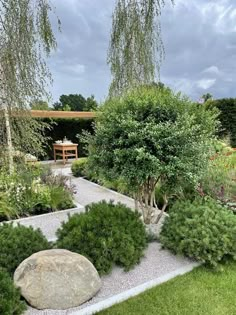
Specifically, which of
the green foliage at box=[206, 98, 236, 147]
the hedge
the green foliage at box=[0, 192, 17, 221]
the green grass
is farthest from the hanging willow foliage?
the green foliage at box=[206, 98, 236, 147]

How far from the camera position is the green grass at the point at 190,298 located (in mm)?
2453

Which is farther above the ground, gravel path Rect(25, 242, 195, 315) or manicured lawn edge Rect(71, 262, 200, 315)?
gravel path Rect(25, 242, 195, 315)

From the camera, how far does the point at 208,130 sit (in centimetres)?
366

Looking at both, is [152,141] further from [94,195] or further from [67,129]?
[67,129]

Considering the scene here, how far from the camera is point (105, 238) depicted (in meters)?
2.88

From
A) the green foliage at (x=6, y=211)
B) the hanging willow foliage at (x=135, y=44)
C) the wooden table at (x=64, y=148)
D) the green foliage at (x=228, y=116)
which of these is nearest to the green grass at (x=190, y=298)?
the green foliage at (x=6, y=211)

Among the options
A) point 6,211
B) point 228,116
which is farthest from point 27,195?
point 228,116

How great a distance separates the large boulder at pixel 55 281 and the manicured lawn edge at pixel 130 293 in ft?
0.29

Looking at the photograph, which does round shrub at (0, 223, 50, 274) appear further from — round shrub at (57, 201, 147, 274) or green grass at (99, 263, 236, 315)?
green grass at (99, 263, 236, 315)

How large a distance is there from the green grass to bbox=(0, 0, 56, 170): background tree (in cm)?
398

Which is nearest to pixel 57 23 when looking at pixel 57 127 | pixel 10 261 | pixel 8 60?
pixel 8 60

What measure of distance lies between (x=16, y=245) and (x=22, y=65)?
372 cm

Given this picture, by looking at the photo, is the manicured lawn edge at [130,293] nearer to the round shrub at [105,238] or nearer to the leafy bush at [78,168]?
the round shrub at [105,238]

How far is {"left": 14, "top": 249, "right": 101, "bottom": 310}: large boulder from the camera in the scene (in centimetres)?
235
